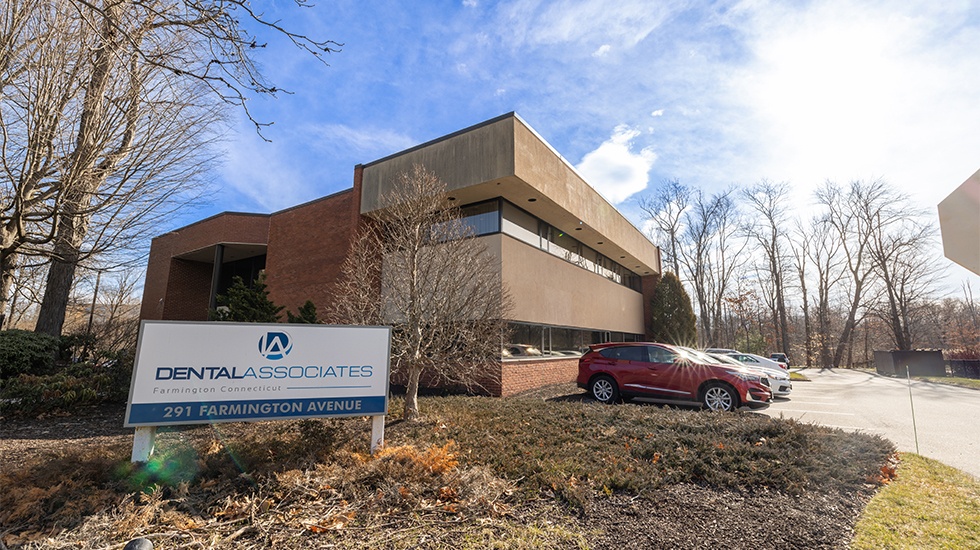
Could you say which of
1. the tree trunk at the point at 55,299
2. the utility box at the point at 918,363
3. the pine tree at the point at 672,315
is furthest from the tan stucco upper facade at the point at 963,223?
the utility box at the point at 918,363

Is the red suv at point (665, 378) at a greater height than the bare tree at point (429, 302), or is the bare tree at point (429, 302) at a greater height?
the bare tree at point (429, 302)

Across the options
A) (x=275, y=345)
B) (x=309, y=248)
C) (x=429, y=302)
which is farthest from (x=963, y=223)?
(x=309, y=248)

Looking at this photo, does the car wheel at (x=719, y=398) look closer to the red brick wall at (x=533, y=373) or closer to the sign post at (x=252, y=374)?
the red brick wall at (x=533, y=373)

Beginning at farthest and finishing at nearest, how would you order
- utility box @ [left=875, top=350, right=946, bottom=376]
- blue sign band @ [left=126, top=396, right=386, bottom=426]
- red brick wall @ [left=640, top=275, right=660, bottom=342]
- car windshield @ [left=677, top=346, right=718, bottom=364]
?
utility box @ [left=875, top=350, right=946, bottom=376]
red brick wall @ [left=640, top=275, right=660, bottom=342]
car windshield @ [left=677, top=346, right=718, bottom=364]
blue sign band @ [left=126, top=396, right=386, bottom=426]

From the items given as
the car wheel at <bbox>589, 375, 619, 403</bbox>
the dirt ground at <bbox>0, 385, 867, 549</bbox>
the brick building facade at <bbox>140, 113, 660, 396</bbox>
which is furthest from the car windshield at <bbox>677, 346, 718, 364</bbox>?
the dirt ground at <bbox>0, 385, 867, 549</bbox>

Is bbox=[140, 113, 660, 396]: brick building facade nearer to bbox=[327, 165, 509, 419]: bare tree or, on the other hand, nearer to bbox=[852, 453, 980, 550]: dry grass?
bbox=[327, 165, 509, 419]: bare tree

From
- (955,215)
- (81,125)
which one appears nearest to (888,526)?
(955,215)

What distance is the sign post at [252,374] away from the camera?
423 cm

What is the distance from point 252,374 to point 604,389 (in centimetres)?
→ 806

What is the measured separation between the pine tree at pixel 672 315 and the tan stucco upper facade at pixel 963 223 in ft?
69.9

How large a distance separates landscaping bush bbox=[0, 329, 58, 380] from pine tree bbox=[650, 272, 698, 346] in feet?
76.4

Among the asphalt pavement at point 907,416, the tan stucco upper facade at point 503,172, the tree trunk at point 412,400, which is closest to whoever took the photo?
the asphalt pavement at point 907,416

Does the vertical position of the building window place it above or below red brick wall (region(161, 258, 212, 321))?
above

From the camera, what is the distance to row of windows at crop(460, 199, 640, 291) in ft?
40.1
